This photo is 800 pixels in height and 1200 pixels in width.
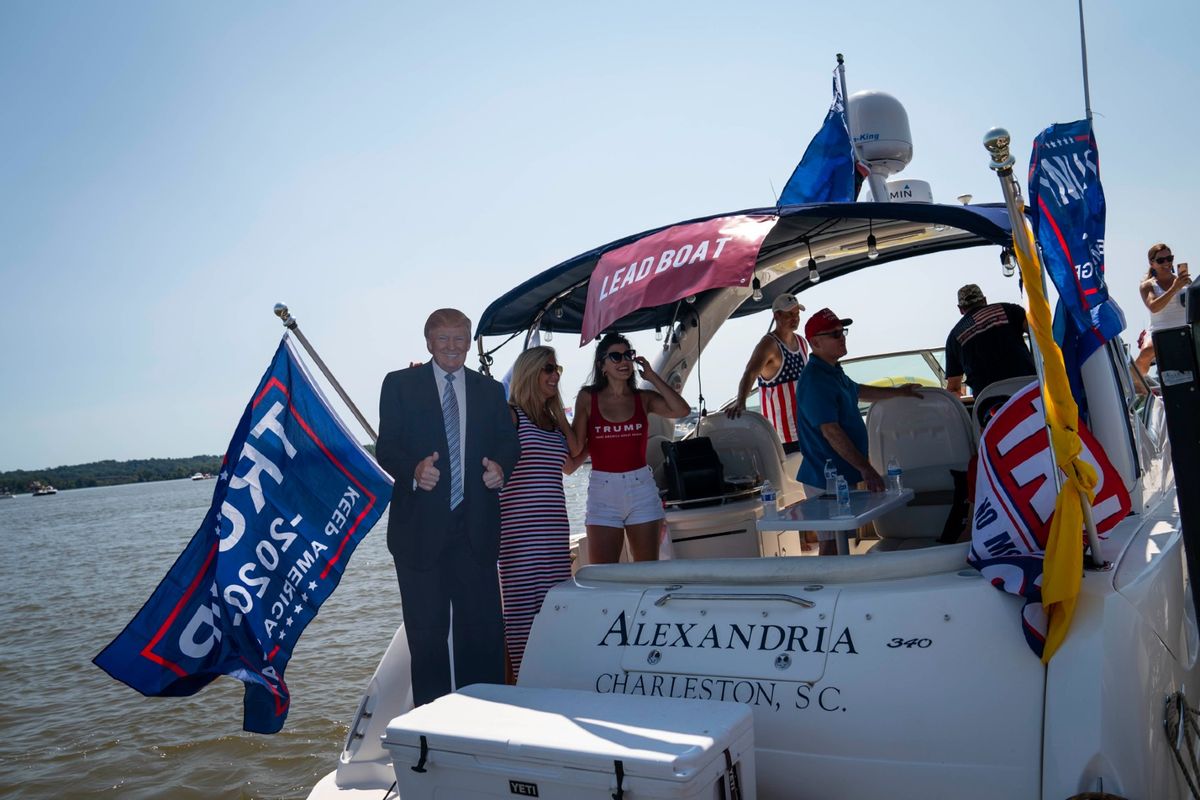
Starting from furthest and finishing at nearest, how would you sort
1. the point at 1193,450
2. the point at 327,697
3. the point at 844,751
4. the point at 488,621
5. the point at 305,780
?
the point at 327,697, the point at 305,780, the point at 488,621, the point at 844,751, the point at 1193,450

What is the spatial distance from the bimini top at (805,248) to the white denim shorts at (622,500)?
89cm

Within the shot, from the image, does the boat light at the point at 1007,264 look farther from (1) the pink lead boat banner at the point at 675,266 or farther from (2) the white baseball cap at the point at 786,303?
(2) the white baseball cap at the point at 786,303

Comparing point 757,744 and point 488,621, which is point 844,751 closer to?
point 757,744

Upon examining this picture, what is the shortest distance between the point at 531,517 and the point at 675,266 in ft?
4.14

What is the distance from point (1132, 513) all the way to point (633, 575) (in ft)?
5.75

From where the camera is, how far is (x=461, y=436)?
11.1 feet

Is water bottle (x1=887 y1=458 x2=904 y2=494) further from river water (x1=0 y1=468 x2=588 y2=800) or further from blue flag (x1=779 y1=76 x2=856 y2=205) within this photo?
river water (x1=0 y1=468 x2=588 y2=800)

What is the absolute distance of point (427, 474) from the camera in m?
3.20

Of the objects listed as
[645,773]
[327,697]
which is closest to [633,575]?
[645,773]

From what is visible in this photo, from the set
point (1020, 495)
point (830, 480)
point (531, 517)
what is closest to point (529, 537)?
point (531, 517)

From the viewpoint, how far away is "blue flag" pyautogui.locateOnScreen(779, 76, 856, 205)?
5520mm

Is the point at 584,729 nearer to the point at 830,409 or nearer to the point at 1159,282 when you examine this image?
the point at 830,409

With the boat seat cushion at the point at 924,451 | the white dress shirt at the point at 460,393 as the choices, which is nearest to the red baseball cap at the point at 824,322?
the boat seat cushion at the point at 924,451

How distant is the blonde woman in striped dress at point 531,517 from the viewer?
373 cm
